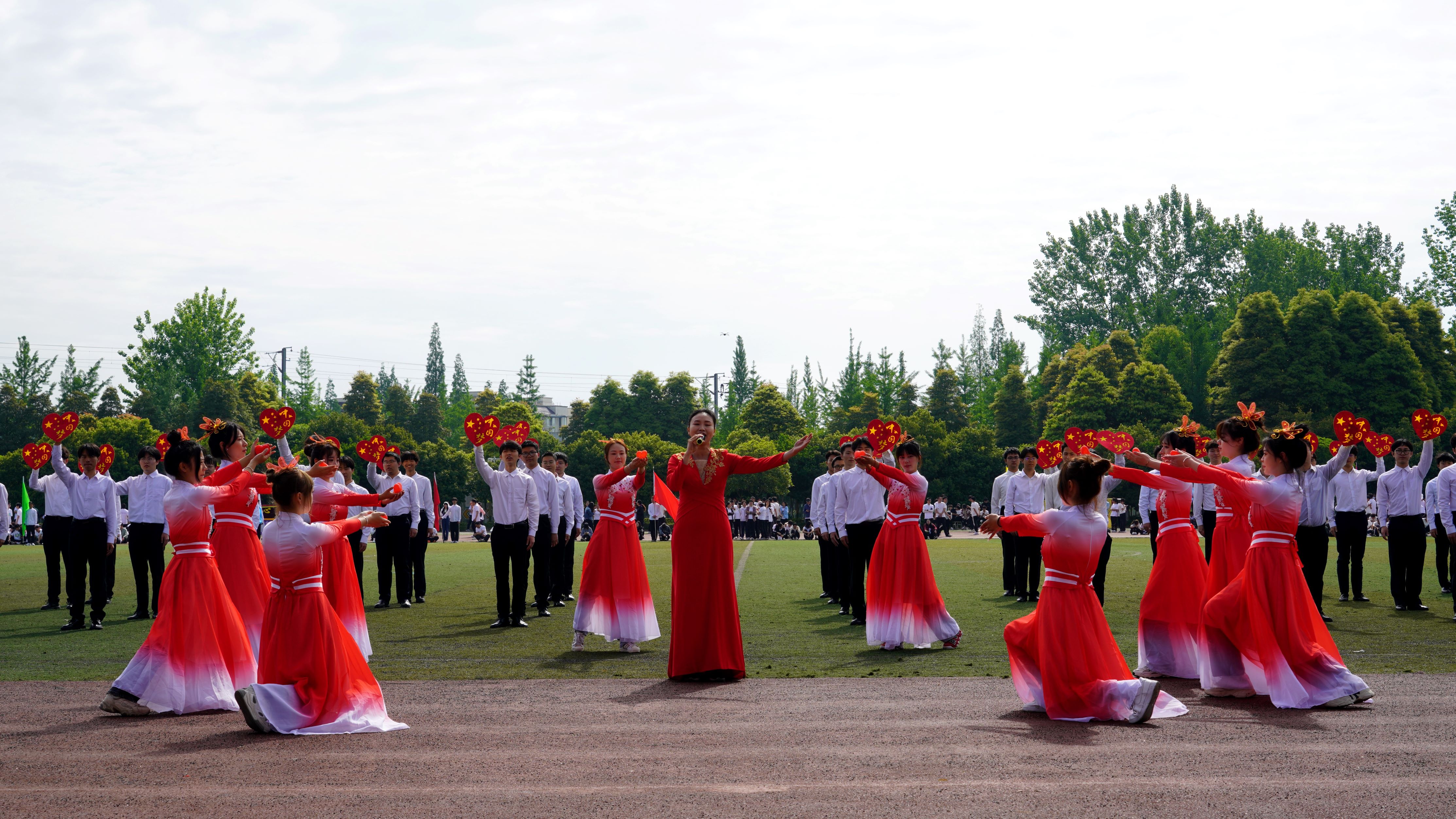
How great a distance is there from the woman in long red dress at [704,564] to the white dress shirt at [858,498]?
3.68 m

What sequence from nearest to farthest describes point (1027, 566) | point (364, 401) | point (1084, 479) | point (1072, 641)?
point (1072, 641) → point (1084, 479) → point (1027, 566) → point (364, 401)

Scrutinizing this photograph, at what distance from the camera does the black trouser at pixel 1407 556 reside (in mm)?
15000

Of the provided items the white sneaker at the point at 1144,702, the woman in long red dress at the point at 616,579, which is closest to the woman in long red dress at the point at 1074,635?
the white sneaker at the point at 1144,702

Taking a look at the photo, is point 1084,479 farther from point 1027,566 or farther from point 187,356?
point 187,356

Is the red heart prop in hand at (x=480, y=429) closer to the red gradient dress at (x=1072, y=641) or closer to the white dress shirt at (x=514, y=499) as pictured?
the white dress shirt at (x=514, y=499)

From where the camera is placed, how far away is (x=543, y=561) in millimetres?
16016

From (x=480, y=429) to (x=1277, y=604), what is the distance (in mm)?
7426

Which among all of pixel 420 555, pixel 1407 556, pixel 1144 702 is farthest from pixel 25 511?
pixel 1144 702

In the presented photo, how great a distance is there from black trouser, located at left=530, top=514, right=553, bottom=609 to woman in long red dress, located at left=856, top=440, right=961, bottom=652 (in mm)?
5264

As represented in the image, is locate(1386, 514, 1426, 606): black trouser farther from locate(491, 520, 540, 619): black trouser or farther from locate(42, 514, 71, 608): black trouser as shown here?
locate(42, 514, 71, 608): black trouser

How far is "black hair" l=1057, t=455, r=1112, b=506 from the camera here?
308 inches

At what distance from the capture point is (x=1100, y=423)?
63375mm

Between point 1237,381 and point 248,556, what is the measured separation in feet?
202

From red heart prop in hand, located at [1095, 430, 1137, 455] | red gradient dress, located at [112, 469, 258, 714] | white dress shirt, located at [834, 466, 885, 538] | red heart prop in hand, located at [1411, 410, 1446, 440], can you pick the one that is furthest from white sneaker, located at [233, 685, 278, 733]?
red heart prop in hand, located at [1411, 410, 1446, 440]
